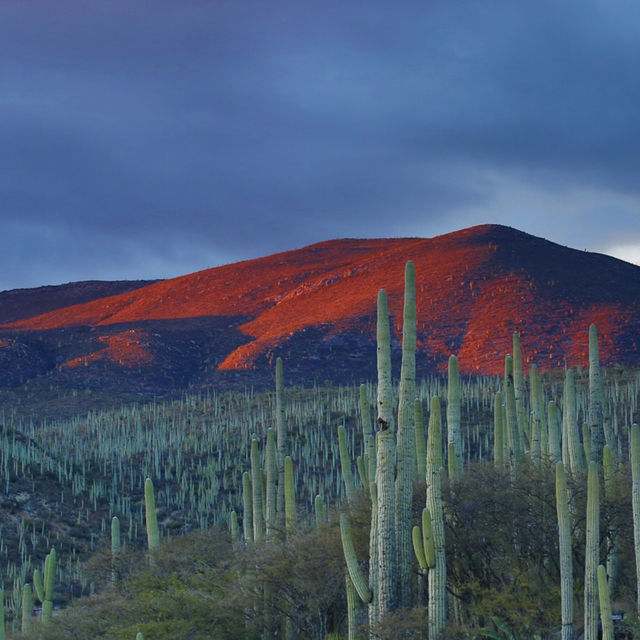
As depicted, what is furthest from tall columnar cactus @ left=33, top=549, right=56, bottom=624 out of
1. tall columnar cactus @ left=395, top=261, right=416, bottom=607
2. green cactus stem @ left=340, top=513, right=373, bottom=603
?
tall columnar cactus @ left=395, top=261, right=416, bottom=607

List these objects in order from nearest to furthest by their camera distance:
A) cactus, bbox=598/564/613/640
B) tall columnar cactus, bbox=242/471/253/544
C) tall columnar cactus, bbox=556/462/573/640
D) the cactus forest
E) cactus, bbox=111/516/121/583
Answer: cactus, bbox=598/564/613/640, tall columnar cactus, bbox=556/462/573/640, the cactus forest, tall columnar cactus, bbox=242/471/253/544, cactus, bbox=111/516/121/583

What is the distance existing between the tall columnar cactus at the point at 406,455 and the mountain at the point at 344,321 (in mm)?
58015

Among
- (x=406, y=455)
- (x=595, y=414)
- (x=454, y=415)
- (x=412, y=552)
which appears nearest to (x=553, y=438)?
(x=595, y=414)

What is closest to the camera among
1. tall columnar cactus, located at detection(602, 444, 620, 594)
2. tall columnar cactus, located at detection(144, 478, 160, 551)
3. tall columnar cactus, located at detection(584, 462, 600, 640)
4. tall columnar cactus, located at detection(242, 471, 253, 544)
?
tall columnar cactus, located at detection(584, 462, 600, 640)

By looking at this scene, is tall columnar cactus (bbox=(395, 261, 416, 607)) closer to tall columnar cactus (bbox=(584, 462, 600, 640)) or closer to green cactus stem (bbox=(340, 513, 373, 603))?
green cactus stem (bbox=(340, 513, 373, 603))

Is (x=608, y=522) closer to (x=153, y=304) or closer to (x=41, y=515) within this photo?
(x=41, y=515)

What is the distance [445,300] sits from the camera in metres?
91.5

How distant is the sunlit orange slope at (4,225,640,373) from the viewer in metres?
82.7

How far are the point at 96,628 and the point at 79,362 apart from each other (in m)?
69.4

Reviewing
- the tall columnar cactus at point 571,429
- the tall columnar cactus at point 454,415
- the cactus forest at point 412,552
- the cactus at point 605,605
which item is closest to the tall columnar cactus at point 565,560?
the cactus forest at point 412,552

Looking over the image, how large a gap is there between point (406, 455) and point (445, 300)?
73.7m

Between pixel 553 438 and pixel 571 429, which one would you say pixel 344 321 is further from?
pixel 571 429

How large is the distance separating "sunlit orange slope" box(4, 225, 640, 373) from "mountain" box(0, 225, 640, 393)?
159 millimetres

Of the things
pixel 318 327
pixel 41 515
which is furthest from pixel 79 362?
pixel 41 515
